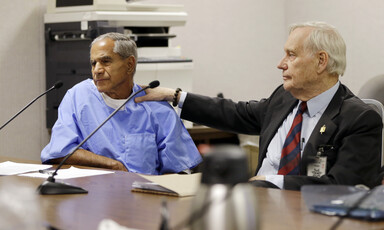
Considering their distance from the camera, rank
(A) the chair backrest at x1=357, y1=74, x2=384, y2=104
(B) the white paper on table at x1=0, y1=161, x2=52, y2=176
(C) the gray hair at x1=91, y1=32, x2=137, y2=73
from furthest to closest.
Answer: (A) the chair backrest at x1=357, y1=74, x2=384, y2=104
(C) the gray hair at x1=91, y1=32, x2=137, y2=73
(B) the white paper on table at x1=0, y1=161, x2=52, y2=176

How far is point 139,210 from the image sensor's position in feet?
5.56

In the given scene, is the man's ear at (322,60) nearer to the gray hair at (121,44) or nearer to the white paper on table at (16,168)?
the gray hair at (121,44)

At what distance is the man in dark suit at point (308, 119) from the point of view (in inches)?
90.5

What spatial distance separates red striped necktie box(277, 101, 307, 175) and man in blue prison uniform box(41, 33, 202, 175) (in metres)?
0.54

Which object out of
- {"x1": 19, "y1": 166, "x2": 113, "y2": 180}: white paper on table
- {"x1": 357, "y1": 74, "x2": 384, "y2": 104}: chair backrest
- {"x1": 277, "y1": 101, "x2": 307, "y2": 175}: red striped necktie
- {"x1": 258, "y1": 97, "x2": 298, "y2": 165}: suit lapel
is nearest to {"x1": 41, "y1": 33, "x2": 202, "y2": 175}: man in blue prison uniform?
{"x1": 19, "y1": 166, "x2": 113, "y2": 180}: white paper on table

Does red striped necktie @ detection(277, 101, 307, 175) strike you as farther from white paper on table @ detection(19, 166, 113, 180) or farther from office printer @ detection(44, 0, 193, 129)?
office printer @ detection(44, 0, 193, 129)

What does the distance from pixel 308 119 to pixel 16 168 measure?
4.04ft

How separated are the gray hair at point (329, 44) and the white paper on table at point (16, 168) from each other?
4.04 feet

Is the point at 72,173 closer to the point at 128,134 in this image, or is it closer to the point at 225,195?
the point at 128,134

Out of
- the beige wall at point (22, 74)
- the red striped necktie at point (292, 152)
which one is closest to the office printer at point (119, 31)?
the beige wall at point (22, 74)

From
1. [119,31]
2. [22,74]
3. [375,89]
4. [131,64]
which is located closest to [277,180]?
[131,64]

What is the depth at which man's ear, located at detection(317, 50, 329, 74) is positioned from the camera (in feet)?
8.47

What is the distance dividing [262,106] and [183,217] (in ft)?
4.38

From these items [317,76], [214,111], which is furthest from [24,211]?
[214,111]
